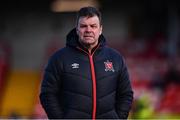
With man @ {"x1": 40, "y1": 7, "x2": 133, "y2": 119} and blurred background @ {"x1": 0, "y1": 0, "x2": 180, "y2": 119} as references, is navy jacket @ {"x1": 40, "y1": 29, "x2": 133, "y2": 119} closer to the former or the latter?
man @ {"x1": 40, "y1": 7, "x2": 133, "y2": 119}

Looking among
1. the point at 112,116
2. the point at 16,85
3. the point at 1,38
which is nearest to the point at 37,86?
the point at 16,85

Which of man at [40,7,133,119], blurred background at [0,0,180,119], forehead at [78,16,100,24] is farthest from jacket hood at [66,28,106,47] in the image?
blurred background at [0,0,180,119]

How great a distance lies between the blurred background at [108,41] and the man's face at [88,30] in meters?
10.2

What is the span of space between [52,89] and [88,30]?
422 millimetres

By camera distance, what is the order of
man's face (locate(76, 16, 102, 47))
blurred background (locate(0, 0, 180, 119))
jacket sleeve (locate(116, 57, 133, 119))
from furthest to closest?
1. blurred background (locate(0, 0, 180, 119))
2. jacket sleeve (locate(116, 57, 133, 119))
3. man's face (locate(76, 16, 102, 47))

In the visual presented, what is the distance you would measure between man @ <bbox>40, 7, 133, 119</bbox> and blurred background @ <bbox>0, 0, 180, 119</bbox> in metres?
10.1

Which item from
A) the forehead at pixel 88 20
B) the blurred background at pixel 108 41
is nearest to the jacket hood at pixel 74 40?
the forehead at pixel 88 20

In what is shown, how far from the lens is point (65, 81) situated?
417 cm

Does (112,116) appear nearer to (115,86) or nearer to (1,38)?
(115,86)

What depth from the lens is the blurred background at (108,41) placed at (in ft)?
50.3

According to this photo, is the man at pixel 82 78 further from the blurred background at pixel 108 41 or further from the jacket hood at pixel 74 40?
the blurred background at pixel 108 41

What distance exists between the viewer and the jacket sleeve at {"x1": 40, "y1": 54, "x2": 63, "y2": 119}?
417 cm

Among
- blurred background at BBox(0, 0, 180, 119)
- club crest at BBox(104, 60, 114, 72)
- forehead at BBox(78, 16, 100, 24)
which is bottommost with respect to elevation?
blurred background at BBox(0, 0, 180, 119)

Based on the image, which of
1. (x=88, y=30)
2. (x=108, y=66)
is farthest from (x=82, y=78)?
(x=88, y=30)
